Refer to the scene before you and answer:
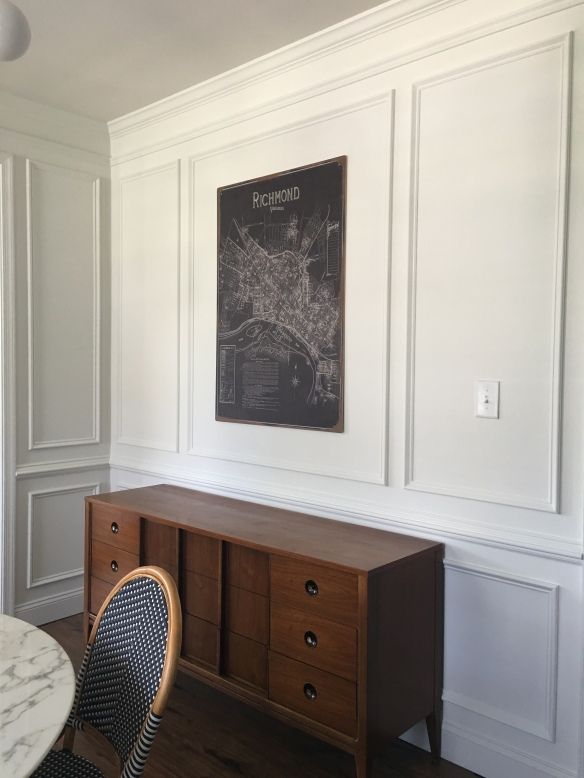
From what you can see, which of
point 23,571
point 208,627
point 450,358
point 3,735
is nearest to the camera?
point 3,735

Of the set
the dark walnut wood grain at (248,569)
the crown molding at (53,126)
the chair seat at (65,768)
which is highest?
the crown molding at (53,126)

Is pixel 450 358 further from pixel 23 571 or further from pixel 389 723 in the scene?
pixel 23 571

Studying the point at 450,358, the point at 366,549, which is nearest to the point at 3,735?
the point at 366,549

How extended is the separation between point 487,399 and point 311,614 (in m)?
0.93

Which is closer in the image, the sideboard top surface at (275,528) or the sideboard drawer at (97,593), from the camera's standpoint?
the sideboard top surface at (275,528)

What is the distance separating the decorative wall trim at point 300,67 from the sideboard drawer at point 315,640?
2015 millimetres

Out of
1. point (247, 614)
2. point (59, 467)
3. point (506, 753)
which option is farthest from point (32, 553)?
point (506, 753)

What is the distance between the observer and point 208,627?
2.56m

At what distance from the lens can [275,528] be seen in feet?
8.32

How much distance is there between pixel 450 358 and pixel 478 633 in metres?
0.96

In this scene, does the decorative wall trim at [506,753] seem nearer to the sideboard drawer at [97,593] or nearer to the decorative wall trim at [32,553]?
the sideboard drawer at [97,593]

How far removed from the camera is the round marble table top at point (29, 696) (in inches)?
42.9

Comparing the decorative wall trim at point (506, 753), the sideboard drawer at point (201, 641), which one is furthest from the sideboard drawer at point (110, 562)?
the decorative wall trim at point (506, 753)

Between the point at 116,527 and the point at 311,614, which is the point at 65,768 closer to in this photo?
the point at 311,614
